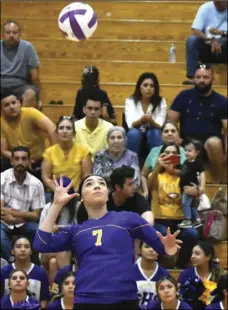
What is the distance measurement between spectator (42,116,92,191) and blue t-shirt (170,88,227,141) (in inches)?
44.8

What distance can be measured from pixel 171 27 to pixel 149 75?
10.6 feet

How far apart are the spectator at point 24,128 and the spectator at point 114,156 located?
878 millimetres

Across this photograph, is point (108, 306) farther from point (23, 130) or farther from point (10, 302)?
point (23, 130)

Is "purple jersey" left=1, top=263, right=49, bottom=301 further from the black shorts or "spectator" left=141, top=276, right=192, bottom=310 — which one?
the black shorts

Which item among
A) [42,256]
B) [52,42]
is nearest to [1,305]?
[42,256]

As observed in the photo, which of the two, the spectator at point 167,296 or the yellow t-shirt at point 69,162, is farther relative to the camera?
the yellow t-shirt at point 69,162

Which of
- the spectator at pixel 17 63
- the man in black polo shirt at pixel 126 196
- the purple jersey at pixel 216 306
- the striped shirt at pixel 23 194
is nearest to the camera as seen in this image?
the man in black polo shirt at pixel 126 196

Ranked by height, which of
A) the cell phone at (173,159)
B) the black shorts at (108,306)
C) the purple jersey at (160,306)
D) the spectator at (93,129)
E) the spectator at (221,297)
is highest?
the spectator at (93,129)

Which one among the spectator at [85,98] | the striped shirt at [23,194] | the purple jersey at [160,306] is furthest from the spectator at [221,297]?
the spectator at [85,98]

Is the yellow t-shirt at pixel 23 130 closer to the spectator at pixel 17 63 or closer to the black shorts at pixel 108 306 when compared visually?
the spectator at pixel 17 63

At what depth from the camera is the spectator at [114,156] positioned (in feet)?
35.6

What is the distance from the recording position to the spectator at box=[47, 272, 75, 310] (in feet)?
33.0

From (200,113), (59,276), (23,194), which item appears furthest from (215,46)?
(59,276)

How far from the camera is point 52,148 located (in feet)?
36.8
